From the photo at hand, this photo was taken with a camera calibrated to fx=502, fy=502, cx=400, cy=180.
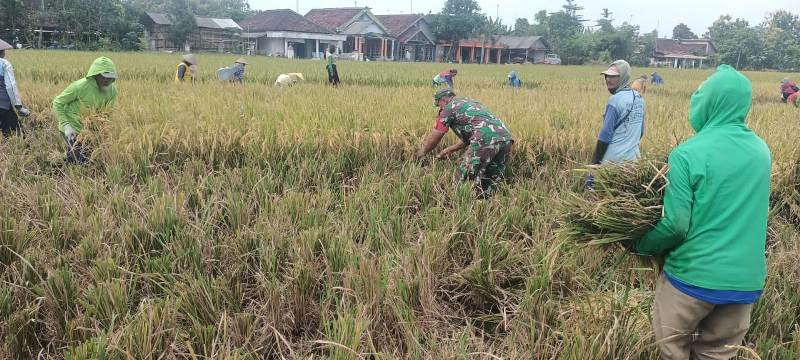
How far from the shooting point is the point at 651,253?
1.93m

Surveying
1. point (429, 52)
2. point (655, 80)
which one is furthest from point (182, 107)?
point (429, 52)

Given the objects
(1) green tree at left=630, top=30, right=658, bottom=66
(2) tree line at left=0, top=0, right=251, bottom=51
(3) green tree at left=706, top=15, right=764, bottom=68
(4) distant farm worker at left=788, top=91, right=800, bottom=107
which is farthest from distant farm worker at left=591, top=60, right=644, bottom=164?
(3) green tree at left=706, top=15, right=764, bottom=68

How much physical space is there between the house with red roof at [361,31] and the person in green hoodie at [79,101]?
3470cm

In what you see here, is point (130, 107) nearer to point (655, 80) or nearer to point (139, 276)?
point (139, 276)

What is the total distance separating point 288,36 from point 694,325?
120 feet

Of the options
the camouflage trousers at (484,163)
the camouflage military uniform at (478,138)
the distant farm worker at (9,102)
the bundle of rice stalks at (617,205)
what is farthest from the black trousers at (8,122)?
the bundle of rice stalks at (617,205)

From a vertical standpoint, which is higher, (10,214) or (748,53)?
(748,53)

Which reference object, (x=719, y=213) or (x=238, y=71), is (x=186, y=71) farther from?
(x=719, y=213)

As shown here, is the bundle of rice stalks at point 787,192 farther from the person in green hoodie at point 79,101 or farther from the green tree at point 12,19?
the green tree at point 12,19

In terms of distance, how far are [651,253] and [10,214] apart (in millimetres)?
A: 3538

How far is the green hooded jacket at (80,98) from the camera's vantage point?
14.9 feet

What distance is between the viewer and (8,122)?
5.45 meters

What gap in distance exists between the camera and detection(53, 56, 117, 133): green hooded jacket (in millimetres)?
4547

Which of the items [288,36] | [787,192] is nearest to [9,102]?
[787,192]
